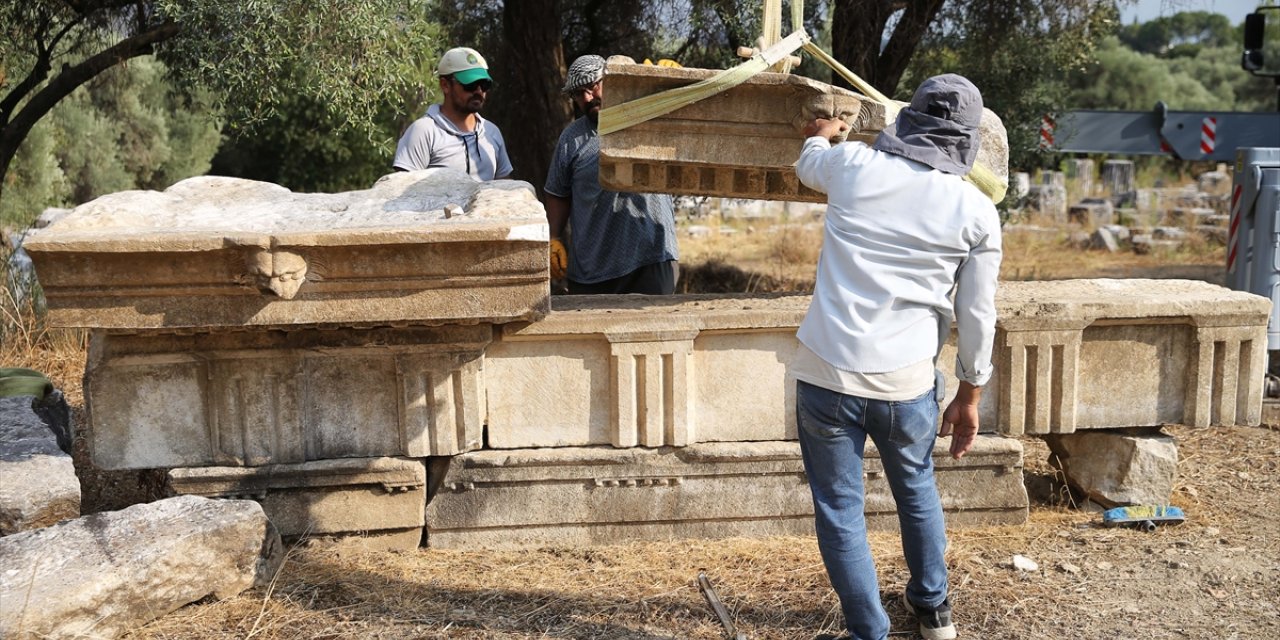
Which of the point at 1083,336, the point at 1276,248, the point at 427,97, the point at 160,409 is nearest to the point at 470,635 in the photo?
the point at 160,409

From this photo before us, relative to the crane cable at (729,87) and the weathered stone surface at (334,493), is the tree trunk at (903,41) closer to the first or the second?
the crane cable at (729,87)

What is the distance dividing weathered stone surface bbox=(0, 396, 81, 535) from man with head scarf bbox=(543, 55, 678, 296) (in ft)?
7.20

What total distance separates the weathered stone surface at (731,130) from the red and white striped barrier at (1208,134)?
11062 mm

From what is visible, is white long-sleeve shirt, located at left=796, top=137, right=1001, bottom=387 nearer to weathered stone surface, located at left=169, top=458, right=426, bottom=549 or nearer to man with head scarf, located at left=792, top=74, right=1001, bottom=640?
man with head scarf, located at left=792, top=74, right=1001, bottom=640

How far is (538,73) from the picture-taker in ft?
25.1

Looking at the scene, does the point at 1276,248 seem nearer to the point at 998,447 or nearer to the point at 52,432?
the point at 998,447

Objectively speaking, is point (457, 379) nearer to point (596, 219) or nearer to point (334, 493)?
point (334, 493)

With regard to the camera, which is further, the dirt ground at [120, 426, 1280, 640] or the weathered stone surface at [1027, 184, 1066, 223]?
the weathered stone surface at [1027, 184, 1066, 223]

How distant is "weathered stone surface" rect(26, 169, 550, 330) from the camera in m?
3.64

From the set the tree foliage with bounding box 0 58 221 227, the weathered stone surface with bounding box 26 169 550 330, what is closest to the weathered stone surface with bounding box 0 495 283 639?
the weathered stone surface with bounding box 26 169 550 330

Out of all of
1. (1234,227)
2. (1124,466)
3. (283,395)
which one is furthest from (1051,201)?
(283,395)

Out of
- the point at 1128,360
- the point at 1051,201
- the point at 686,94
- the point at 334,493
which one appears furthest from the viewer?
the point at 1051,201

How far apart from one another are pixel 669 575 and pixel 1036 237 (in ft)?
40.5

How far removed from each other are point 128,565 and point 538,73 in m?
4.95
